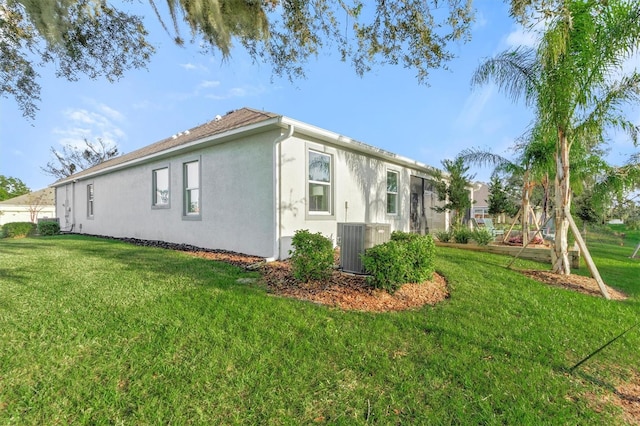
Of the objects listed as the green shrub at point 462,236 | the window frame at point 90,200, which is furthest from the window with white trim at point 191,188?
the green shrub at point 462,236

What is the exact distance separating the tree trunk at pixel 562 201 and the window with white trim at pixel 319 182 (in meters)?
5.03

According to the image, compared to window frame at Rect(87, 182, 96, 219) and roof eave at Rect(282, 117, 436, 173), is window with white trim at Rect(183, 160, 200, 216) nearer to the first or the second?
roof eave at Rect(282, 117, 436, 173)

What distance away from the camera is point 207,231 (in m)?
8.36

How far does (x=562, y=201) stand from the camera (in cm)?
600

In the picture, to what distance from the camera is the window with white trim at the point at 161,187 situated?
988 centimetres

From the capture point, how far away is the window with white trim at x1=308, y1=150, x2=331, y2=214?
767cm

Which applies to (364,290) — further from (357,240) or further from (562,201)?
(562,201)

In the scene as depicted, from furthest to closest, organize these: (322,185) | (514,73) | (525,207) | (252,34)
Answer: (525,207) → (322,185) → (514,73) → (252,34)

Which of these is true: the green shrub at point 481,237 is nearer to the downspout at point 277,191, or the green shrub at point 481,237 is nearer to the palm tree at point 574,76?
the palm tree at point 574,76

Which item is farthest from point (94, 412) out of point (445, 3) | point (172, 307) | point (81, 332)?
point (445, 3)

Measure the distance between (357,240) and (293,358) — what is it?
279cm

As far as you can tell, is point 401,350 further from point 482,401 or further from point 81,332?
point 81,332

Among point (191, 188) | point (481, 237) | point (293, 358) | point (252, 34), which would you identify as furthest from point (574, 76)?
point (191, 188)

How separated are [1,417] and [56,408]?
301 mm
